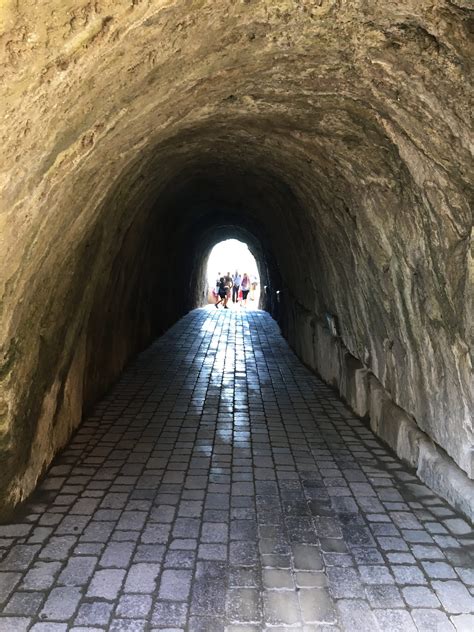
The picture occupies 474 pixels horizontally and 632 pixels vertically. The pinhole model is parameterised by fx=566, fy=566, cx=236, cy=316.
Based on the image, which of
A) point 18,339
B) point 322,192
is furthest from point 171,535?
point 322,192

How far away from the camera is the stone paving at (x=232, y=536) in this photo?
123 inches

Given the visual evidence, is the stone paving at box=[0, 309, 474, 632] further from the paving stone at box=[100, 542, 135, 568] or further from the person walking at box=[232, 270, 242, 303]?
the person walking at box=[232, 270, 242, 303]

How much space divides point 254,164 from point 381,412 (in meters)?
3.39

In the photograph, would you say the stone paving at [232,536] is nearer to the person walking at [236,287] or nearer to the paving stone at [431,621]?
the paving stone at [431,621]

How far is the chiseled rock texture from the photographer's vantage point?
266cm

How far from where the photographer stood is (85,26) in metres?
2.31

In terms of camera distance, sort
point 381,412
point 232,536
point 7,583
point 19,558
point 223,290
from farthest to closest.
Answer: point 223,290 < point 381,412 < point 232,536 < point 19,558 < point 7,583

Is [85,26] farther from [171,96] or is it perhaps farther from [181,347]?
[181,347]

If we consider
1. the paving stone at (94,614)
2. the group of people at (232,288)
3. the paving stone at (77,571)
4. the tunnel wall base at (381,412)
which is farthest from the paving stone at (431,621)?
the group of people at (232,288)

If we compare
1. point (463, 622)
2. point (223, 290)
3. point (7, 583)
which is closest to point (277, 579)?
point (463, 622)

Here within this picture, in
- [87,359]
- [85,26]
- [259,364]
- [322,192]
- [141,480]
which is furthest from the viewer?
[259,364]

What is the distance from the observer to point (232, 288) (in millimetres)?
28047

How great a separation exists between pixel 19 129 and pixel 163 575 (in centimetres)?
265

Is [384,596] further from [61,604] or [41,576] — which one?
[41,576]
